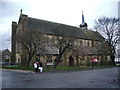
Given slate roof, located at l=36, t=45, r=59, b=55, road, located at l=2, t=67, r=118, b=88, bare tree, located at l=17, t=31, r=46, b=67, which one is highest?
bare tree, located at l=17, t=31, r=46, b=67

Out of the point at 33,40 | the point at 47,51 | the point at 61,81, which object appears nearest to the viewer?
the point at 61,81

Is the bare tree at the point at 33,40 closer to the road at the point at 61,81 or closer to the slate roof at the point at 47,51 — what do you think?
the slate roof at the point at 47,51

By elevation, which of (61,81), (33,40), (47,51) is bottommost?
(61,81)

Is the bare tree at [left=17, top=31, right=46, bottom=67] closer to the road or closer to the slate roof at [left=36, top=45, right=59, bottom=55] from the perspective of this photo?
the slate roof at [left=36, top=45, right=59, bottom=55]

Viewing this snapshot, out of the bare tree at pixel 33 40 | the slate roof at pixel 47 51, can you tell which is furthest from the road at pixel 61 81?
the slate roof at pixel 47 51

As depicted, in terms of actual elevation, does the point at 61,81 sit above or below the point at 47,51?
below

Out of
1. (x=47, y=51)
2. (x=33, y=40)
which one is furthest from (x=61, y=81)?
(x=47, y=51)

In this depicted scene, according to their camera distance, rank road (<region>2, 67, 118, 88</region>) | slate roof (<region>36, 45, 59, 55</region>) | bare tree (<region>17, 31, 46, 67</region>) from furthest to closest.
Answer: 1. slate roof (<region>36, 45, 59, 55</region>)
2. bare tree (<region>17, 31, 46, 67</region>)
3. road (<region>2, 67, 118, 88</region>)

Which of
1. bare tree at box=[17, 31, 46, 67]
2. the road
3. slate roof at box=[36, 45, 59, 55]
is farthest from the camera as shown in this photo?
slate roof at box=[36, 45, 59, 55]

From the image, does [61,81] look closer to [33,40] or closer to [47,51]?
[33,40]

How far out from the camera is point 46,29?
54312 mm

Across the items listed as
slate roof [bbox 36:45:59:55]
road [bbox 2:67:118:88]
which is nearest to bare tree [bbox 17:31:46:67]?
slate roof [bbox 36:45:59:55]

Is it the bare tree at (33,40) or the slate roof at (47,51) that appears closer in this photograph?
the bare tree at (33,40)

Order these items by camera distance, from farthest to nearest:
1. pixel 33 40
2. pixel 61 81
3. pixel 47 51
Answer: pixel 47 51
pixel 33 40
pixel 61 81
